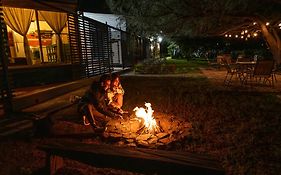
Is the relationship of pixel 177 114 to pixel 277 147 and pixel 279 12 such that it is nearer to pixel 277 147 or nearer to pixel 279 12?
pixel 277 147

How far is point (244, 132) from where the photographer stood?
5160mm

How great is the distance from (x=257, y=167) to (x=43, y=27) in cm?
1144

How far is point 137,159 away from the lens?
125 inches

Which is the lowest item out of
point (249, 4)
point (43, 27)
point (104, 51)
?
point (104, 51)

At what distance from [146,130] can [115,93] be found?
1419 mm

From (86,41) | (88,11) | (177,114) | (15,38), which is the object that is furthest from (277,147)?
(88,11)

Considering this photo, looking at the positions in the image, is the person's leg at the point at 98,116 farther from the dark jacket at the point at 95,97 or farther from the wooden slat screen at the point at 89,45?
the wooden slat screen at the point at 89,45

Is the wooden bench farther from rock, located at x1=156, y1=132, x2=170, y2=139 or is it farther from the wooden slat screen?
the wooden slat screen

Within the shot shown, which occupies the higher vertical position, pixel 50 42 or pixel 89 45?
pixel 50 42

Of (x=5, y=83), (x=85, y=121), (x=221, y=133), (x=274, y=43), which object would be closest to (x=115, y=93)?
(x=85, y=121)

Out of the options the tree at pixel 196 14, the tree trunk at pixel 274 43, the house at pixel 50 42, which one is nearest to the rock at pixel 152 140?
the house at pixel 50 42

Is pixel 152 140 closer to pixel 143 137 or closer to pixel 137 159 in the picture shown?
pixel 143 137

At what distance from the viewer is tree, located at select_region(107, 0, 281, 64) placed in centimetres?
1255

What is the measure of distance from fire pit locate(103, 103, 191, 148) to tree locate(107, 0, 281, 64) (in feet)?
27.3
